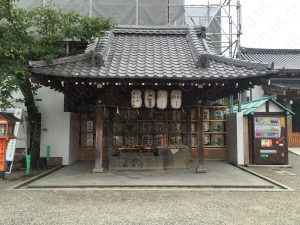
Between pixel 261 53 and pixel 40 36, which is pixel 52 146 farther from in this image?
pixel 261 53

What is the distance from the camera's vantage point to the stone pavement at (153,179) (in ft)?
28.7

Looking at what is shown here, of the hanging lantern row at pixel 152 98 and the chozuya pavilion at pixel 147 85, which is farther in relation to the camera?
the hanging lantern row at pixel 152 98

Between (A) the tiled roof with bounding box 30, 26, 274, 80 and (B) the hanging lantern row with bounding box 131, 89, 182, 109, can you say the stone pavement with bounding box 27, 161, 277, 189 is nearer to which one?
(B) the hanging lantern row with bounding box 131, 89, 182, 109

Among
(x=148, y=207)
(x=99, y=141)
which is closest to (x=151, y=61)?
(x=99, y=141)

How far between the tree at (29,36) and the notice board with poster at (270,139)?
25.8ft

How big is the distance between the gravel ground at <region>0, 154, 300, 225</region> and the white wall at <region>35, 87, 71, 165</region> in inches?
205

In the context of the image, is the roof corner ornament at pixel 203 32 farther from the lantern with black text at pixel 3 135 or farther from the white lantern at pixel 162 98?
the lantern with black text at pixel 3 135

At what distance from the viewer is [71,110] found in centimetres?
1366

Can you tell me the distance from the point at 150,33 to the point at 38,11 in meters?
4.87

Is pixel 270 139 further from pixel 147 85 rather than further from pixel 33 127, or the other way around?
pixel 33 127

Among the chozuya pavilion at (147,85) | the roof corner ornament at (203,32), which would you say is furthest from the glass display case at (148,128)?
the roof corner ornament at (203,32)

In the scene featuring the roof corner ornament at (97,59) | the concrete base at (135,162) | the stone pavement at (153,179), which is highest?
the roof corner ornament at (97,59)

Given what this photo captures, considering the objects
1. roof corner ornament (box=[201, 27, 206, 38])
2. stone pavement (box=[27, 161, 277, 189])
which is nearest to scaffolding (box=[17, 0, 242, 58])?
roof corner ornament (box=[201, 27, 206, 38])

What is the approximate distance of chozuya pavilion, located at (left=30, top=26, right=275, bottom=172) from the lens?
9.54 meters
